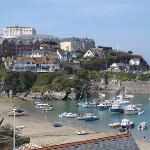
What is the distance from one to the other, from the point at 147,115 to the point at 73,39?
213 feet

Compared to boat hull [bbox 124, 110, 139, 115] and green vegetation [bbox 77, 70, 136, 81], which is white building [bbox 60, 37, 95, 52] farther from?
boat hull [bbox 124, 110, 139, 115]

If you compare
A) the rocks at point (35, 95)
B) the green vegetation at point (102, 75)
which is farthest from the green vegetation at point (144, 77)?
the rocks at point (35, 95)

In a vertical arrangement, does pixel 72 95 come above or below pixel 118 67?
below

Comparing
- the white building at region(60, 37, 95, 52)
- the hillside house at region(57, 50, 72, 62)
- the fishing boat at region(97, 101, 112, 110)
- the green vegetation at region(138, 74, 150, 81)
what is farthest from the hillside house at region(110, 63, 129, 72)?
the fishing boat at region(97, 101, 112, 110)

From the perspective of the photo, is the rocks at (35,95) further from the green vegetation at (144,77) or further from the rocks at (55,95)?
the green vegetation at (144,77)

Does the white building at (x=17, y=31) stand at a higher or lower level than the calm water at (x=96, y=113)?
higher

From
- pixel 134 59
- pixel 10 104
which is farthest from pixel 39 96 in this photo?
pixel 134 59

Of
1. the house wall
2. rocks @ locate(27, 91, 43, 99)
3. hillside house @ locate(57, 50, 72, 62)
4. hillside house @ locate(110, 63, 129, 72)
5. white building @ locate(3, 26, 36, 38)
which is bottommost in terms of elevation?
rocks @ locate(27, 91, 43, 99)

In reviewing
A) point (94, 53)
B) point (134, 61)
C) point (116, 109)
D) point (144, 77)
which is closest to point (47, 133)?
point (116, 109)

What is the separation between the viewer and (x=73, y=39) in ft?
369

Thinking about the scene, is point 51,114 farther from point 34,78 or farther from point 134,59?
point 134,59

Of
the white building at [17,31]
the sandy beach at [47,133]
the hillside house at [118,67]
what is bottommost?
the sandy beach at [47,133]

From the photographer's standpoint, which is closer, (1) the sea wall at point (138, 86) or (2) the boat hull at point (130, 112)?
(2) the boat hull at point (130, 112)

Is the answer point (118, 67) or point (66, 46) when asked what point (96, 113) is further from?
point (66, 46)
